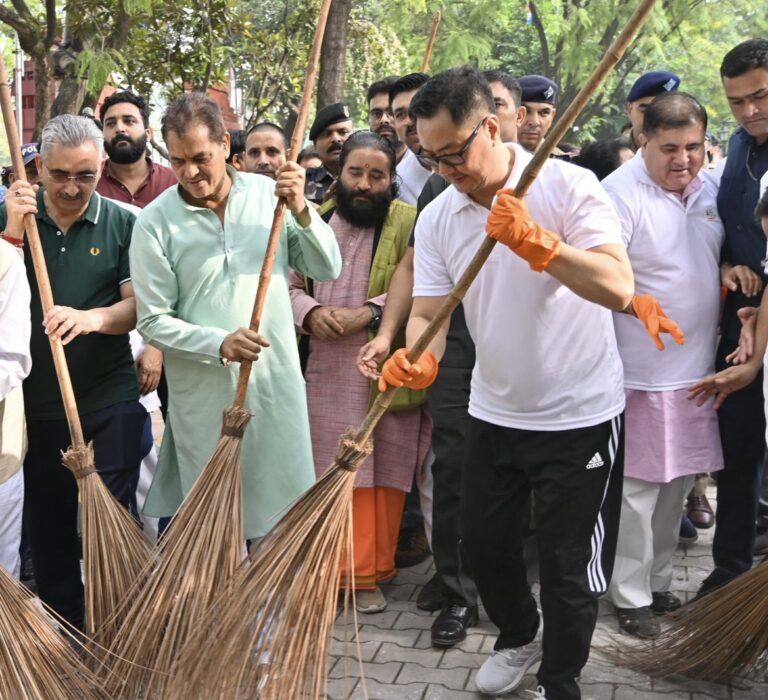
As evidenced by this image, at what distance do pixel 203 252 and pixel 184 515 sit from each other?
3.01ft

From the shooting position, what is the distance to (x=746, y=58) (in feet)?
12.7

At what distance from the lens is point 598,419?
317 cm

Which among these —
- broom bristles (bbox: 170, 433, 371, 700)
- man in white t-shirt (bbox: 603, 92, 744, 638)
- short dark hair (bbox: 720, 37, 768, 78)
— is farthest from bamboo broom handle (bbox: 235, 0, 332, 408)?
short dark hair (bbox: 720, 37, 768, 78)

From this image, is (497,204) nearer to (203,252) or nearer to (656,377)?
(203,252)

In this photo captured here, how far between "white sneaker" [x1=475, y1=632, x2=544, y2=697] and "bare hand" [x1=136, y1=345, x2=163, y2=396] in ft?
6.08

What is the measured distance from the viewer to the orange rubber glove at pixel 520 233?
264cm

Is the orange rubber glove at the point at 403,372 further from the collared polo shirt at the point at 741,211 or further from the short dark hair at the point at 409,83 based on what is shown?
the short dark hair at the point at 409,83

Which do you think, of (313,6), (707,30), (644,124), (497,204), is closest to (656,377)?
(644,124)

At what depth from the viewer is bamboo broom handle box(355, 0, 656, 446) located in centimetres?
243

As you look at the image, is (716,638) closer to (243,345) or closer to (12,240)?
(243,345)

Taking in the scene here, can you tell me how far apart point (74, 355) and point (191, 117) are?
3.39 ft

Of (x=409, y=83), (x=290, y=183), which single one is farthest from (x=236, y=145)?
(x=290, y=183)

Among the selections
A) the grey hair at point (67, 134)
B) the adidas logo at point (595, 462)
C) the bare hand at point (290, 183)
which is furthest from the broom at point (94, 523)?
the adidas logo at point (595, 462)

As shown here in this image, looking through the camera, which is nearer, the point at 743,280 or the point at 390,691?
the point at 390,691
